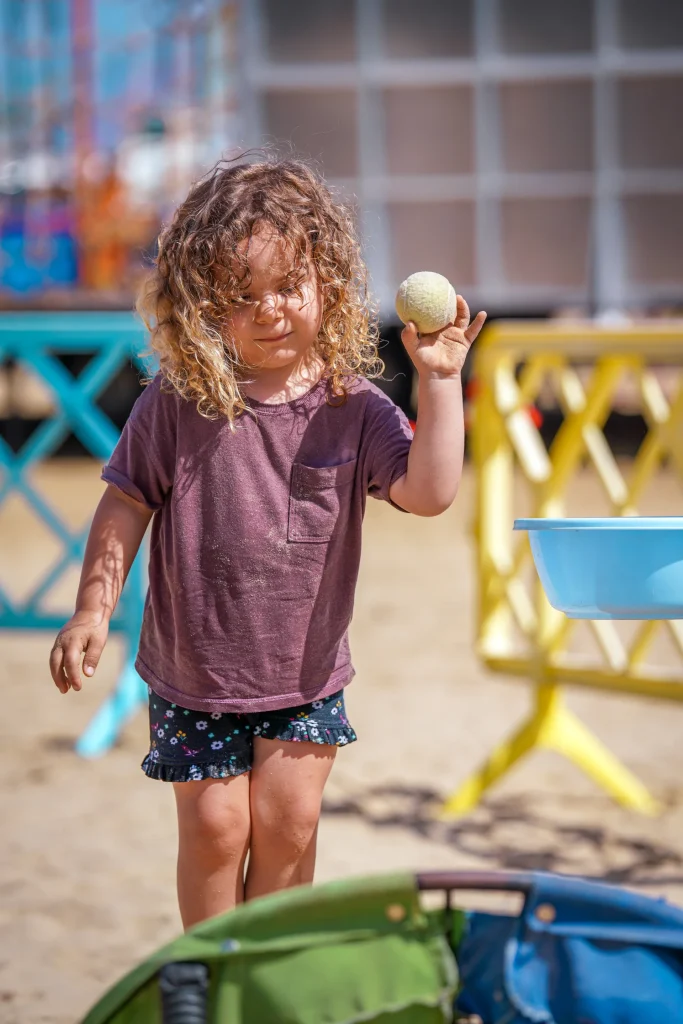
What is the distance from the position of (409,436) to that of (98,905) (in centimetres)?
165

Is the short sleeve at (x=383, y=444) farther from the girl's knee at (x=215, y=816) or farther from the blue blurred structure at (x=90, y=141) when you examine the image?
the blue blurred structure at (x=90, y=141)

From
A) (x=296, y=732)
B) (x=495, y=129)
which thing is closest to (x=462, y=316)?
(x=296, y=732)

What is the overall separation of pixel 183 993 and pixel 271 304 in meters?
0.89

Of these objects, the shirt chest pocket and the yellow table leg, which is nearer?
the shirt chest pocket

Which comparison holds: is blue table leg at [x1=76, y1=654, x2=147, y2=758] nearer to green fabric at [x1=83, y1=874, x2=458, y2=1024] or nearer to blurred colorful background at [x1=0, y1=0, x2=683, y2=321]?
green fabric at [x1=83, y1=874, x2=458, y2=1024]

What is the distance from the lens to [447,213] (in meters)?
9.27

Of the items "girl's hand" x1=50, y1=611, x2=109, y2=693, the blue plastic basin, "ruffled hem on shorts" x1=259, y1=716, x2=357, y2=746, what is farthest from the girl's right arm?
the blue plastic basin

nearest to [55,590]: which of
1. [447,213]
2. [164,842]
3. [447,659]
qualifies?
[447,659]

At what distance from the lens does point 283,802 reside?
5.54 feet

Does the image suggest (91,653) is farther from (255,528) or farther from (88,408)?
(88,408)

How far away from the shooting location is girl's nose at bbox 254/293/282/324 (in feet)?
5.35

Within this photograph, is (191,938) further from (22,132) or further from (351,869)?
(22,132)

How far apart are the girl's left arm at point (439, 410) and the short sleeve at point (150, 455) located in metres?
0.36

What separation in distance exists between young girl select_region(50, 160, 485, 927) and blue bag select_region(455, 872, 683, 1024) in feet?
1.89
